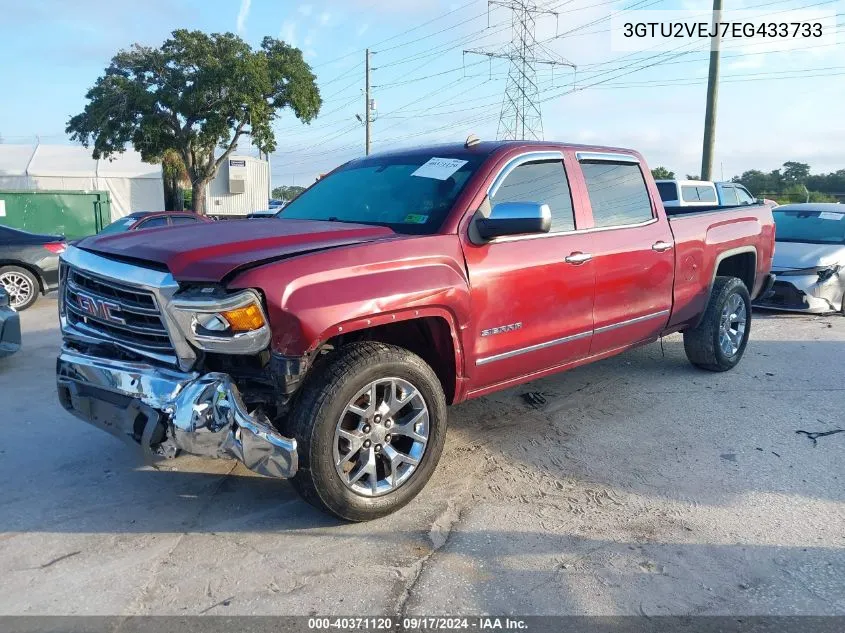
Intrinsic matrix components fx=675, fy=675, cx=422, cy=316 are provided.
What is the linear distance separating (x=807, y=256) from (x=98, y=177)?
3023cm

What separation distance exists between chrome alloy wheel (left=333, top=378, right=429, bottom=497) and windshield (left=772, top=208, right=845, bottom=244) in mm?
8332

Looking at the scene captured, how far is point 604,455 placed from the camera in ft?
Result: 14.2

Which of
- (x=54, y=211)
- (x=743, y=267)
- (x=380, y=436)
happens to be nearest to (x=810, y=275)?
(x=743, y=267)

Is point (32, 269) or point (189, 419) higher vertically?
point (32, 269)

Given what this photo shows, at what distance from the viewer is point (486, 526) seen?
340 centimetres

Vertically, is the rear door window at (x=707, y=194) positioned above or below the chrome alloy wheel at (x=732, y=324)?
above

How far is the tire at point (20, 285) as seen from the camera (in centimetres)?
948

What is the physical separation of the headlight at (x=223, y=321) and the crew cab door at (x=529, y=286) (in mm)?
1241

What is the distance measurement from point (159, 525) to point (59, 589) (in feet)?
1.95

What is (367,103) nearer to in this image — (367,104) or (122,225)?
(367,104)

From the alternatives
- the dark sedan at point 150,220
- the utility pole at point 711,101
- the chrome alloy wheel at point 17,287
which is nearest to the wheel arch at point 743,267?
the chrome alloy wheel at point 17,287

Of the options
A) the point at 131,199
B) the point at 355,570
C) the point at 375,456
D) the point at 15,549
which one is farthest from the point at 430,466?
the point at 131,199

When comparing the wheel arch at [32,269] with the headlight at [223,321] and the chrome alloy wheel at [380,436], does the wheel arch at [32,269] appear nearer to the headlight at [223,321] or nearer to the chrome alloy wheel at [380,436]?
the headlight at [223,321]

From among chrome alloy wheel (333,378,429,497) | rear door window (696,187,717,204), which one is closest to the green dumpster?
rear door window (696,187,717,204)
